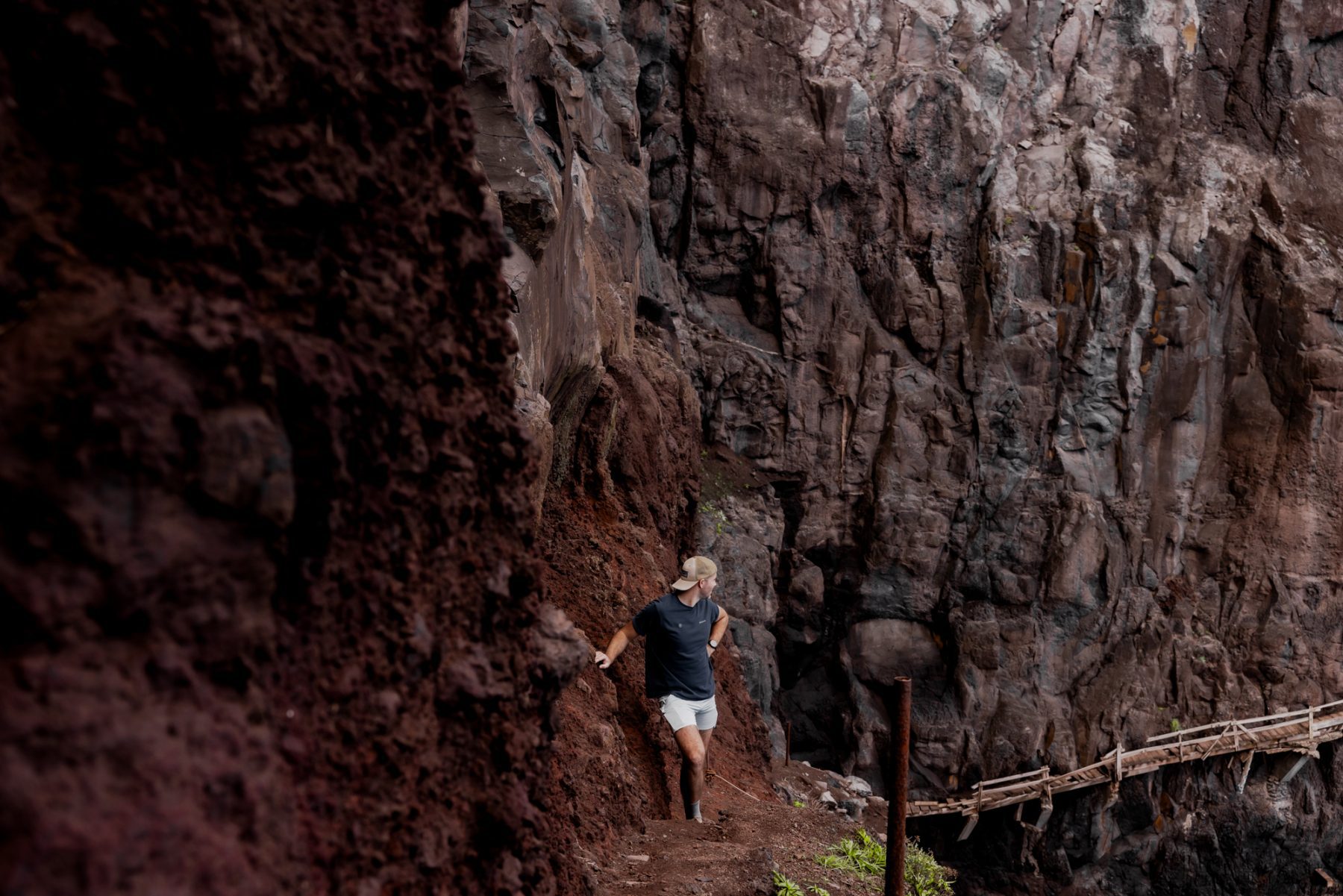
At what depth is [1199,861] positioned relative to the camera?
64.2 ft

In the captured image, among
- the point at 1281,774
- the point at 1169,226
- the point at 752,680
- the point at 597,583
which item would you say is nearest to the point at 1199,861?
the point at 1281,774

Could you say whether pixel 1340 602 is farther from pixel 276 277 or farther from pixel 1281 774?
pixel 276 277

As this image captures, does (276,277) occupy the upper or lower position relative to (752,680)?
upper

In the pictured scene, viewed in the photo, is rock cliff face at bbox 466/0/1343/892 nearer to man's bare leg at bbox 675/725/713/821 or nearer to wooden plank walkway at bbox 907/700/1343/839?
wooden plank walkway at bbox 907/700/1343/839

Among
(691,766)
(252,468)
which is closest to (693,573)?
(691,766)

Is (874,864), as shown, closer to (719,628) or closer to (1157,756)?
(719,628)

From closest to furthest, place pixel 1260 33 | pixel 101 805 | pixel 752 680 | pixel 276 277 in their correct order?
pixel 101 805 < pixel 276 277 < pixel 752 680 < pixel 1260 33

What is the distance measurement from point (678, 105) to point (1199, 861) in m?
18.5

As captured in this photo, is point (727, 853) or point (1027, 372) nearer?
point (727, 853)

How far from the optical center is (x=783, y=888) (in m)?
5.05

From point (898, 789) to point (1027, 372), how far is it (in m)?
17.7

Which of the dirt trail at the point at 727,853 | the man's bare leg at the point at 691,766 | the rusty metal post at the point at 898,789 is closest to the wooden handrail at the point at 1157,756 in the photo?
the dirt trail at the point at 727,853

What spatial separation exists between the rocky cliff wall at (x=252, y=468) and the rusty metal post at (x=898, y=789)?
2.55 m

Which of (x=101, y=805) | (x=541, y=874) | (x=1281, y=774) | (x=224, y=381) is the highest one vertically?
(x=224, y=381)
